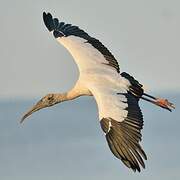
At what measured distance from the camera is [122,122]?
21.4 m

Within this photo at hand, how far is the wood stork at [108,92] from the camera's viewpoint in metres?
20.5

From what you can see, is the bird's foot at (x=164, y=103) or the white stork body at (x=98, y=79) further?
the bird's foot at (x=164, y=103)

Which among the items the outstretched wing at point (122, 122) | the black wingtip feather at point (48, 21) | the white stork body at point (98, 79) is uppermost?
the black wingtip feather at point (48, 21)

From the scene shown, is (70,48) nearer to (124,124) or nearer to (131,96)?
(131,96)

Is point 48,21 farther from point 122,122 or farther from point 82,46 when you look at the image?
point 122,122

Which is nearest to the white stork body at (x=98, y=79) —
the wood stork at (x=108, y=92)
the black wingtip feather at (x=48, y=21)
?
the wood stork at (x=108, y=92)

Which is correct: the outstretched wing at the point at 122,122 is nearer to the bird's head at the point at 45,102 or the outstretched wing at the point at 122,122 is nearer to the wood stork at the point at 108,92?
the wood stork at the point at 108,92

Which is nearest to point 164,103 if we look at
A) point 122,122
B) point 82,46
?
point 82,46

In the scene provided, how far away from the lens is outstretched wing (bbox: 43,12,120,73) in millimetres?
25297

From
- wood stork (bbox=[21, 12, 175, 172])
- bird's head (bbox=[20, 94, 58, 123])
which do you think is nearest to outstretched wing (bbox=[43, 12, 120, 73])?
wood stork (bbox=[21, 12, 175, 172])

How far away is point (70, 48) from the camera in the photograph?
26.5 m

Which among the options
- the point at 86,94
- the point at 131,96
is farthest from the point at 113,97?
the point at 86,94

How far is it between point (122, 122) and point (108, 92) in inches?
53.7

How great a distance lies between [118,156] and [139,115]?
1.94m
